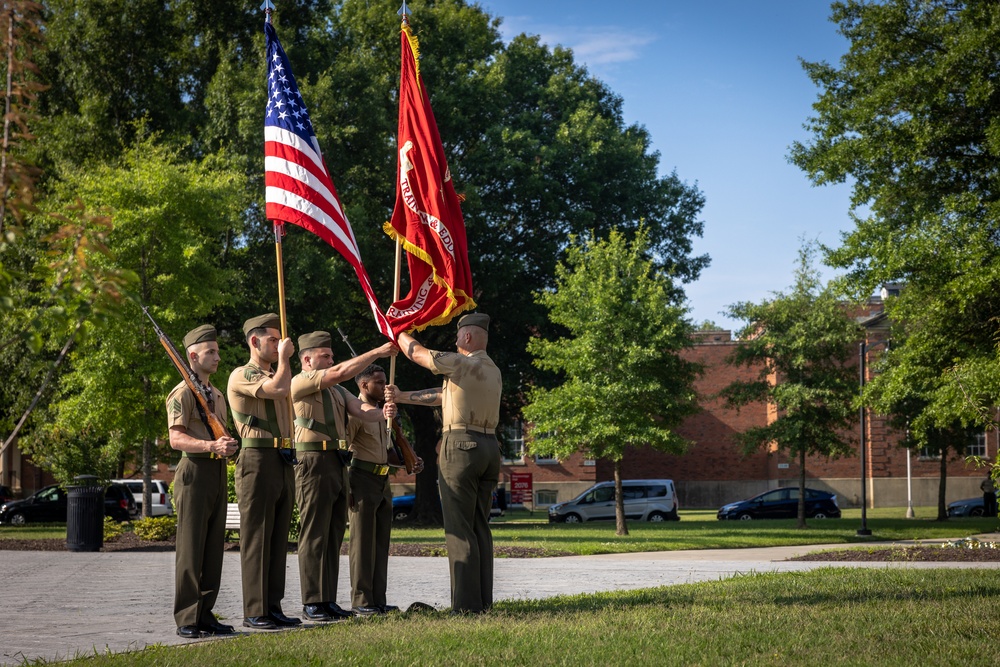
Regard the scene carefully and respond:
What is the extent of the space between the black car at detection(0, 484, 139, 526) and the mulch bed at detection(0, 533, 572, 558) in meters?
15.1

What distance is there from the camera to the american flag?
9523 mm

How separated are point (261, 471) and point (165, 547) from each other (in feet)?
44.5

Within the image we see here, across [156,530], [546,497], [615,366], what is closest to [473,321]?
[156,530]

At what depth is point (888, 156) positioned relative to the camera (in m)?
26.2

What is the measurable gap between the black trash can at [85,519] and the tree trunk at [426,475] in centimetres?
1489

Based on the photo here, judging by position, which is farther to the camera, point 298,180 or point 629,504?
point 629,504

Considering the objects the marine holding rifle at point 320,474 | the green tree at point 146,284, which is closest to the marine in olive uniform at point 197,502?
the marine holding rifle at point 320,474

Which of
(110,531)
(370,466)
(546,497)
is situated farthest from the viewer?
(546,497)

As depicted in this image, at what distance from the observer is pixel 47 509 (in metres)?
38.2

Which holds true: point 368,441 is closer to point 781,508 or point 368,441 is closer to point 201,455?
point 201,455

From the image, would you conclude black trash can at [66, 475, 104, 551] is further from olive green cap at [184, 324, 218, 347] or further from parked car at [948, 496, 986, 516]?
parked car at [948, 496, 986, 516]

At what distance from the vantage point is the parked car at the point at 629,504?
4194 centimetres

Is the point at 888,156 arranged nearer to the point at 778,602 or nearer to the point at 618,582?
the point at 618,582

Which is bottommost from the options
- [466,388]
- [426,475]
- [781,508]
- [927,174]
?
[781,508]
